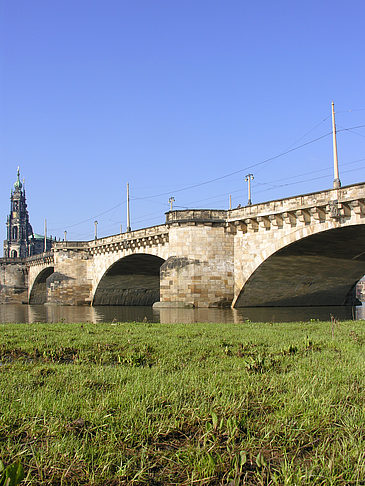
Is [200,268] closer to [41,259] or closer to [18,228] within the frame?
[41,259]

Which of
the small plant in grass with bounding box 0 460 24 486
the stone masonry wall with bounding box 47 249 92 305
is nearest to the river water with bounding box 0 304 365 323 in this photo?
the small plant in grass with bounding box 0 460 24 486

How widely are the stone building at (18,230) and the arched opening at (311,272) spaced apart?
99185 mm

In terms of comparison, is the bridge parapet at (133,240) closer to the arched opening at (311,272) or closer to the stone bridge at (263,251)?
the stone bridge at (263,251)

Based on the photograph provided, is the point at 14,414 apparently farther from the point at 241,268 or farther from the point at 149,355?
the point at 241,268

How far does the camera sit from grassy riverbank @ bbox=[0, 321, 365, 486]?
2891 millimetres

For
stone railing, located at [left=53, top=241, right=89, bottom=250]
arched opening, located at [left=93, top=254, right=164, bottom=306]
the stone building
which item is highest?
the stone building

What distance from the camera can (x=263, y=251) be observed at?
2586cm

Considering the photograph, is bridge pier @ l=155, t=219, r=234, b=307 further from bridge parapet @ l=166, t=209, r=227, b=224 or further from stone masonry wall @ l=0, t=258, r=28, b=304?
stone masonry wall @ l=0, t=258, r=28, b=304

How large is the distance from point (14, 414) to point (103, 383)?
131cm

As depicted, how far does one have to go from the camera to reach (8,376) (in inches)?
215

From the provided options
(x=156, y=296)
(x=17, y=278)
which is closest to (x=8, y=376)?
(x=156, y=296)

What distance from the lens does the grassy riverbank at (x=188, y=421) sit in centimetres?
289

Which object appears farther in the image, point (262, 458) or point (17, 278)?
point (17, 278)

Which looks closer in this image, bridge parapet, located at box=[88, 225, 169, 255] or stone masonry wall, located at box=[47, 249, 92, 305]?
bridge parapet, located at box=[88, 225, 169, 255]
